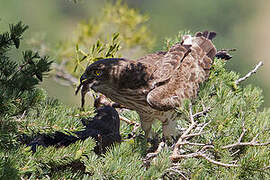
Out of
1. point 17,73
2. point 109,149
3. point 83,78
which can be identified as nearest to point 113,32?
point 83,78

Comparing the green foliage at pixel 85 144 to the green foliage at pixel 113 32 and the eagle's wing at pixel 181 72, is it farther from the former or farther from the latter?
the green foliage at pixel 113 32

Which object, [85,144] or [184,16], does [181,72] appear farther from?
[184,16]

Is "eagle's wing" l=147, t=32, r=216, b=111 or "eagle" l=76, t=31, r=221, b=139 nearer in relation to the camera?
"eagle" l=76, t=31, r=221, b=139

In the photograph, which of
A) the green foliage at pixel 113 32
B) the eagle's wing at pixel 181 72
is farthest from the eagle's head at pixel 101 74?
the green foliage at pixel 113 32

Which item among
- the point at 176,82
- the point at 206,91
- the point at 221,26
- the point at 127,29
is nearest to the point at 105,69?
the point at 176,82

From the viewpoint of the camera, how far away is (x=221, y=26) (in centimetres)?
3241

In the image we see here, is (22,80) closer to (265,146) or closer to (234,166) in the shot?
(234,166)

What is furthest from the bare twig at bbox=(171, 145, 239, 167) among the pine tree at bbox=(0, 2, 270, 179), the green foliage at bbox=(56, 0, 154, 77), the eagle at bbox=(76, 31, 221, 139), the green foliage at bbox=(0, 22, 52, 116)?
the green foliage at bbox=(56, 0, 154, 77)

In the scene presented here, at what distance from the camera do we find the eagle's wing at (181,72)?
4.35 meters

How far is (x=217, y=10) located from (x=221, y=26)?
4446 mm

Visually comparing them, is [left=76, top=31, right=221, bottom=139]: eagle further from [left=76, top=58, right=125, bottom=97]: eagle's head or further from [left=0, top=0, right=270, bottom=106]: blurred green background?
[left=0, top=0, right=270, bottom=106]: blurred green background

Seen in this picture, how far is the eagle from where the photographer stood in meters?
4.23

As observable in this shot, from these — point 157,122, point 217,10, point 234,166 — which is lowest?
point 234,166

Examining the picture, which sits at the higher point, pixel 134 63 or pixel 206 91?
pixel 134 63
